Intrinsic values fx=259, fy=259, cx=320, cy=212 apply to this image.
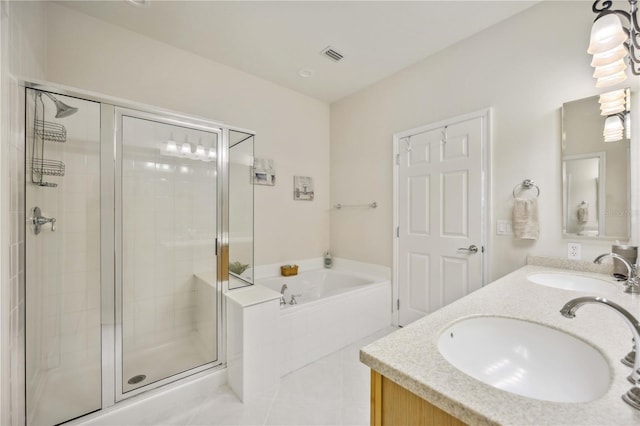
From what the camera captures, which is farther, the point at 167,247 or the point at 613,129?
the point at 167,247

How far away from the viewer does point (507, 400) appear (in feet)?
1.77

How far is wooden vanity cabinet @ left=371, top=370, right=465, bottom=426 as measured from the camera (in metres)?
0.60

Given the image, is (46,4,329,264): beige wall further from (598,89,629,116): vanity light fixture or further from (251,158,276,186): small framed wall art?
(598,89,629,116): vanity light fixture

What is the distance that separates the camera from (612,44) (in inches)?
52.1

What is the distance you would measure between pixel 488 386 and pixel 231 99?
9.81 feet

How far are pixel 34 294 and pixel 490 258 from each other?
124 inches

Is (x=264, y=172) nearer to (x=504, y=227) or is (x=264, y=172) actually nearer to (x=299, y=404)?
→ (x=299, y=404)

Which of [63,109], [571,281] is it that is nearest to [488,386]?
[571,281]

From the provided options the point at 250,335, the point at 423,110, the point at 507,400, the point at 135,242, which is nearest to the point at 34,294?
the point at 135,242

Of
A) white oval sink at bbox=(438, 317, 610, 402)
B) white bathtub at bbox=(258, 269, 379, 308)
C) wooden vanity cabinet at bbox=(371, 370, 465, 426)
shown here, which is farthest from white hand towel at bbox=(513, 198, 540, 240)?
wooden vanity cabinet at bbox=(371, 370, 465, 426)

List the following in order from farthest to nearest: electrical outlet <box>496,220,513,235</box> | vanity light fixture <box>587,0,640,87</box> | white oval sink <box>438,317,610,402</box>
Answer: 1. electrical outlet <box>496,220,513,235</box>
2. vanity light fixture <box>587,0,640,87</box>
3. white oval sink <box>438,317,610,402</box>

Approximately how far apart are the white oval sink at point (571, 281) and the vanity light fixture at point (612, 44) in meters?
1.08

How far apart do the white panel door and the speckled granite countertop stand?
1.14 m

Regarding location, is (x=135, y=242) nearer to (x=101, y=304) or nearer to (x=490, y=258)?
(x=101, y=304)
